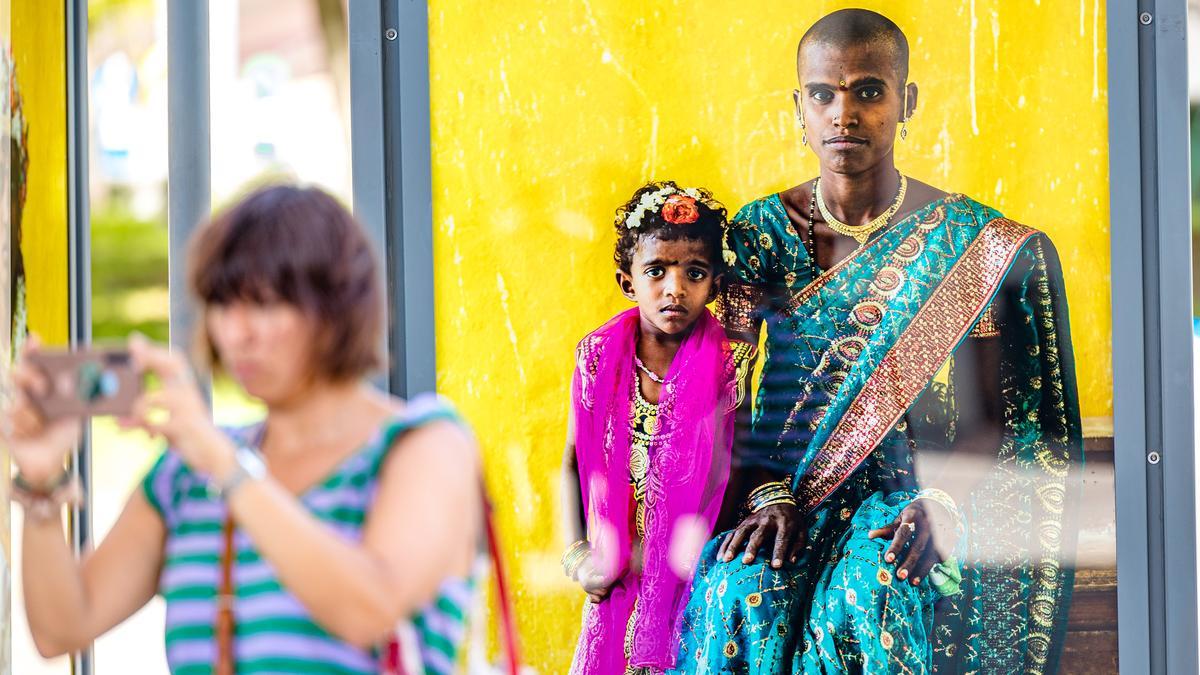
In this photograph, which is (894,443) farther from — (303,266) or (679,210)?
(303,266)

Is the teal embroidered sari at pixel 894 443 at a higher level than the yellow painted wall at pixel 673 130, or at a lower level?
lower

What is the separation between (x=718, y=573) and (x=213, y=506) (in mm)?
1978

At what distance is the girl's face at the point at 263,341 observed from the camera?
129 cm

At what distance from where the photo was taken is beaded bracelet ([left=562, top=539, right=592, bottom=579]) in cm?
319

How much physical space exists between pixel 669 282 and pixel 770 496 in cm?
60

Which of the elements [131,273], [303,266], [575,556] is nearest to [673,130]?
[575,556]

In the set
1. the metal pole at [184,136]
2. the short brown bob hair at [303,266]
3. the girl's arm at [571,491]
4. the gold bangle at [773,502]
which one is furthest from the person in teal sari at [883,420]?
the short brown bob hair at [303,266]

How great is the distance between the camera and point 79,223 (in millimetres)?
3426

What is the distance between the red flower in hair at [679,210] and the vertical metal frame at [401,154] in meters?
0.60

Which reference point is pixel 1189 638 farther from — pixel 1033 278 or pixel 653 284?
pixel 653 284

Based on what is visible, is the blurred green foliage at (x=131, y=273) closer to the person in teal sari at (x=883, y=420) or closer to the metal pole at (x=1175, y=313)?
the person in teal sari at (x=883, y=420)

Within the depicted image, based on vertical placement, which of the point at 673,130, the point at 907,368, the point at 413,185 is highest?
the point at 673,130

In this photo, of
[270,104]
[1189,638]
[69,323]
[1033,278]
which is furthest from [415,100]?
[1189,638]

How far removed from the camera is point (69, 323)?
3393 mm
